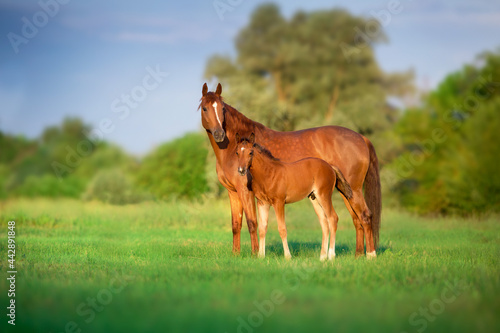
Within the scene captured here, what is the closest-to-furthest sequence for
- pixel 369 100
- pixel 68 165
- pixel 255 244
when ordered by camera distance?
pixel 255 244
pixel 369 100
pixel 68 165

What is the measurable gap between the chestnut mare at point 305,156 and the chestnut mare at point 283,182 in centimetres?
43

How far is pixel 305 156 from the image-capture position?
10609mm

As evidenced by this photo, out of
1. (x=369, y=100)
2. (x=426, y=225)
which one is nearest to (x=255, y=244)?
(x=426, y=225)

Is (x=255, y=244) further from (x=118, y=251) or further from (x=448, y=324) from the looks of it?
(x=448, y=324)

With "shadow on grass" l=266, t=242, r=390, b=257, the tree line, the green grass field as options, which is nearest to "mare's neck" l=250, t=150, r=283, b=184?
the green grass field

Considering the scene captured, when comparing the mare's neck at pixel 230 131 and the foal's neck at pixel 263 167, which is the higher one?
the mare's neck at pixel 230 131

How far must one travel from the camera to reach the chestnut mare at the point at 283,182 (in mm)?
9484

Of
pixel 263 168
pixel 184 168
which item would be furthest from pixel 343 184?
pixel 184 168

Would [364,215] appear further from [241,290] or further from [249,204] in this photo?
[241,290]

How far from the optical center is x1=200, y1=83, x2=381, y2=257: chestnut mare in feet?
33.2

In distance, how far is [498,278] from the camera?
7.14 meters

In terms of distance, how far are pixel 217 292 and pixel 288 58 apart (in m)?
34.0

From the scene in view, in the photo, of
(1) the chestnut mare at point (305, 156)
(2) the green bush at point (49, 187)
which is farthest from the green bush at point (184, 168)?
(1) the chestnut mare at point (305, 156)

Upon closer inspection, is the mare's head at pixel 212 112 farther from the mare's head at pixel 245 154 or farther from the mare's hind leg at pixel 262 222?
the mare's hind leg at pixel 262 222
